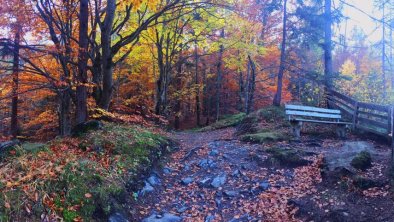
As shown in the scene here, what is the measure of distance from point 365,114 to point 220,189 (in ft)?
22.5

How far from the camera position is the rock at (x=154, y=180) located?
7.05 m

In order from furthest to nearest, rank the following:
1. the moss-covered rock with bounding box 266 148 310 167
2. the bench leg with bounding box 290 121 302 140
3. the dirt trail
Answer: the bench leg with bounding box 290 121 302 140, the moss-covered rock with bounding box 266 148 310 167, the dirt trail

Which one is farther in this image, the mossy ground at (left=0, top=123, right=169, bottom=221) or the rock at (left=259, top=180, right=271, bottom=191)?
the rock at (left=259, top=180, right=271, bottom=191)

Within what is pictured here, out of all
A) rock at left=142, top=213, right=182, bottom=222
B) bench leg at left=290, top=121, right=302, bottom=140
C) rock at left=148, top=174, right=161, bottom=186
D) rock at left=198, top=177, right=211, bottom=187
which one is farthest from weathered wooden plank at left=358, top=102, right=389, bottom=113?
rock at left=142, top=213, right=182, bottom=222

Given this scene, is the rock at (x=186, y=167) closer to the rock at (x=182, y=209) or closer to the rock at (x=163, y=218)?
the rock at (x=182, y=209)

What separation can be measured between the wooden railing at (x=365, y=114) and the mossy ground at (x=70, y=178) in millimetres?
7199

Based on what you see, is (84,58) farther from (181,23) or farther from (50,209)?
(181,23)

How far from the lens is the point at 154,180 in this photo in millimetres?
7211

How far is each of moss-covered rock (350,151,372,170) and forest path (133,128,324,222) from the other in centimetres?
90

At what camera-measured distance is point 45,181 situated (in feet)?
14.8

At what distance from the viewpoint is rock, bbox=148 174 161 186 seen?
Result: 7.05 meters

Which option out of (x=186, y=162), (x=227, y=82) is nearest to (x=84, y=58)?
(x=186, y=162)

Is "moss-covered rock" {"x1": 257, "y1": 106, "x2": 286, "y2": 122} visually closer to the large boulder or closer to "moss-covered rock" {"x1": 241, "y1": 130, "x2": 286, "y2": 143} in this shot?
"moss-covered rock" {"x1": 241, "y1": 130, "x2": 286, "y2": 143}

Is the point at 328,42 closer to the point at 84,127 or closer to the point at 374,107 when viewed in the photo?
the point at 374,107
